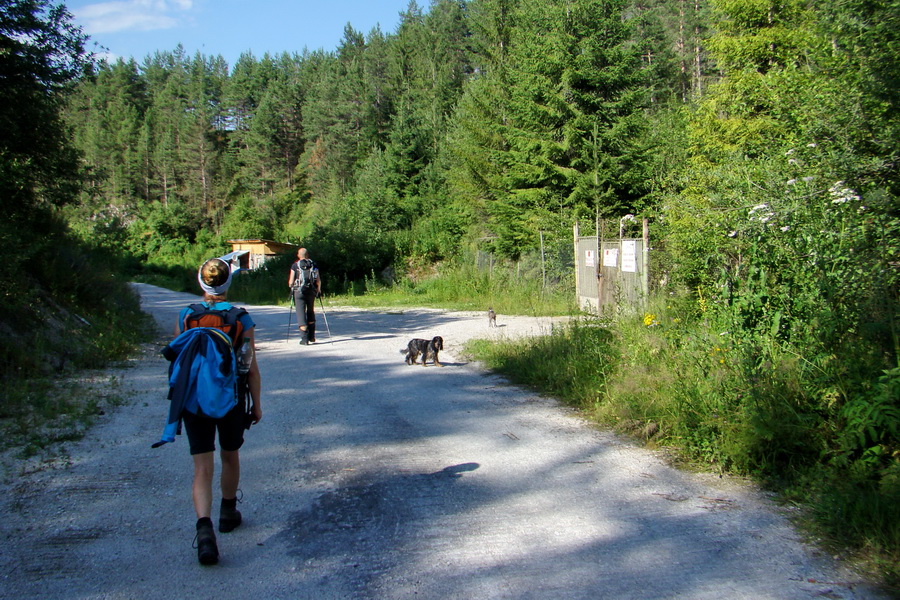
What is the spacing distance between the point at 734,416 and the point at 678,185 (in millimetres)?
13327

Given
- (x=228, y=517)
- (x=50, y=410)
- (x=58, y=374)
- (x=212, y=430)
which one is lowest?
(x=228, y=517)

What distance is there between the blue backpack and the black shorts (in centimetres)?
7

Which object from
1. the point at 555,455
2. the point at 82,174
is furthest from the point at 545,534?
the point at 82,174

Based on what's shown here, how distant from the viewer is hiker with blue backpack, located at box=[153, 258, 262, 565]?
156 inches

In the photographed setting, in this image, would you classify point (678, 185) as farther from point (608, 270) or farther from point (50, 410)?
point (50, 410)

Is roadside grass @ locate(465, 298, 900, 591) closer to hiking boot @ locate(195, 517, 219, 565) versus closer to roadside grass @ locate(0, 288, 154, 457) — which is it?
hiking boot @ locate(195, 517, 219, 565)

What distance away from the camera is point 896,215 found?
618 centimetres

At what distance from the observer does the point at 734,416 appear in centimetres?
556

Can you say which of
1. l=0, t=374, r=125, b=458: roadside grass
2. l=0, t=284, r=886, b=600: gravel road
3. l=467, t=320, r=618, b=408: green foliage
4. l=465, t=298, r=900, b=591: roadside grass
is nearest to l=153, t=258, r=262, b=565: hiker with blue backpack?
l=0, t=284, r=886, b=600: gravel road

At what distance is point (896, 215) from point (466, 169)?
30.0 m

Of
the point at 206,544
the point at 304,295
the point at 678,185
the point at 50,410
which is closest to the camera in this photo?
the point at 206,544

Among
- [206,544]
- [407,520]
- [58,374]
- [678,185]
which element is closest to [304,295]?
[58,374]

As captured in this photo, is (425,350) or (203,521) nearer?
(203,521)

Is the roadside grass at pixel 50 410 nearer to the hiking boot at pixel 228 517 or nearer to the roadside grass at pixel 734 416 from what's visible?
the hiking boot at pixel 228 517
